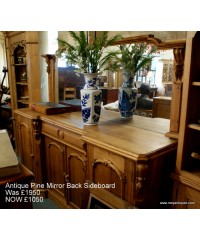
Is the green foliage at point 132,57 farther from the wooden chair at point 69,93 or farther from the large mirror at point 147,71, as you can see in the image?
the wooden chair at point 69,93

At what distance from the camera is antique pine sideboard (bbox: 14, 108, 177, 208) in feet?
3.47

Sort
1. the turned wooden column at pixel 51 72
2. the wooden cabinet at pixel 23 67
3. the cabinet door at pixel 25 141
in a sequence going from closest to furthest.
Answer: the cabinet door at pixel 25 141
the turned wooden column at pixel 51 72
the wooden cabinet at pixel 23 67

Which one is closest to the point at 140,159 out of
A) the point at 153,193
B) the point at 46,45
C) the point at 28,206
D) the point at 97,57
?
the point at 153,193

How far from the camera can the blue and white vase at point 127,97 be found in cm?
162

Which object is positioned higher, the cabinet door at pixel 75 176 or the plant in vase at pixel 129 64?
the plant in vase at pixel 129 64

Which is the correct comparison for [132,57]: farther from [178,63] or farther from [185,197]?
[185,197]

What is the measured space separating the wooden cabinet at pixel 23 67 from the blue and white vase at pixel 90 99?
1423 millimetres

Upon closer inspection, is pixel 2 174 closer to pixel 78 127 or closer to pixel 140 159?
pixel 140 159

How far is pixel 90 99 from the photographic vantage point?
1437 millimetres

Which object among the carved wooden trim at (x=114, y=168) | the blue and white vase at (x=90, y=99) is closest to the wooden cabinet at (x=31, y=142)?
the blue and white vase at (x=90, y=99)

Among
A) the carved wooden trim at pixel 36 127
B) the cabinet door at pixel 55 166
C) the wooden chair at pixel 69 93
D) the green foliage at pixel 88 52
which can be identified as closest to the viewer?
the green foliage at pixel 88 52

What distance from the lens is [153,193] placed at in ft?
3.66

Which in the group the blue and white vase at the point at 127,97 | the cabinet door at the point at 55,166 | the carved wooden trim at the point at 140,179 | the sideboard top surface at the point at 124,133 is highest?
the blue and white vase at the point at 127,97

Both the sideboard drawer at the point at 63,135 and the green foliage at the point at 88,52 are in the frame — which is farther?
the sideboard drawer at the point at 63,135
